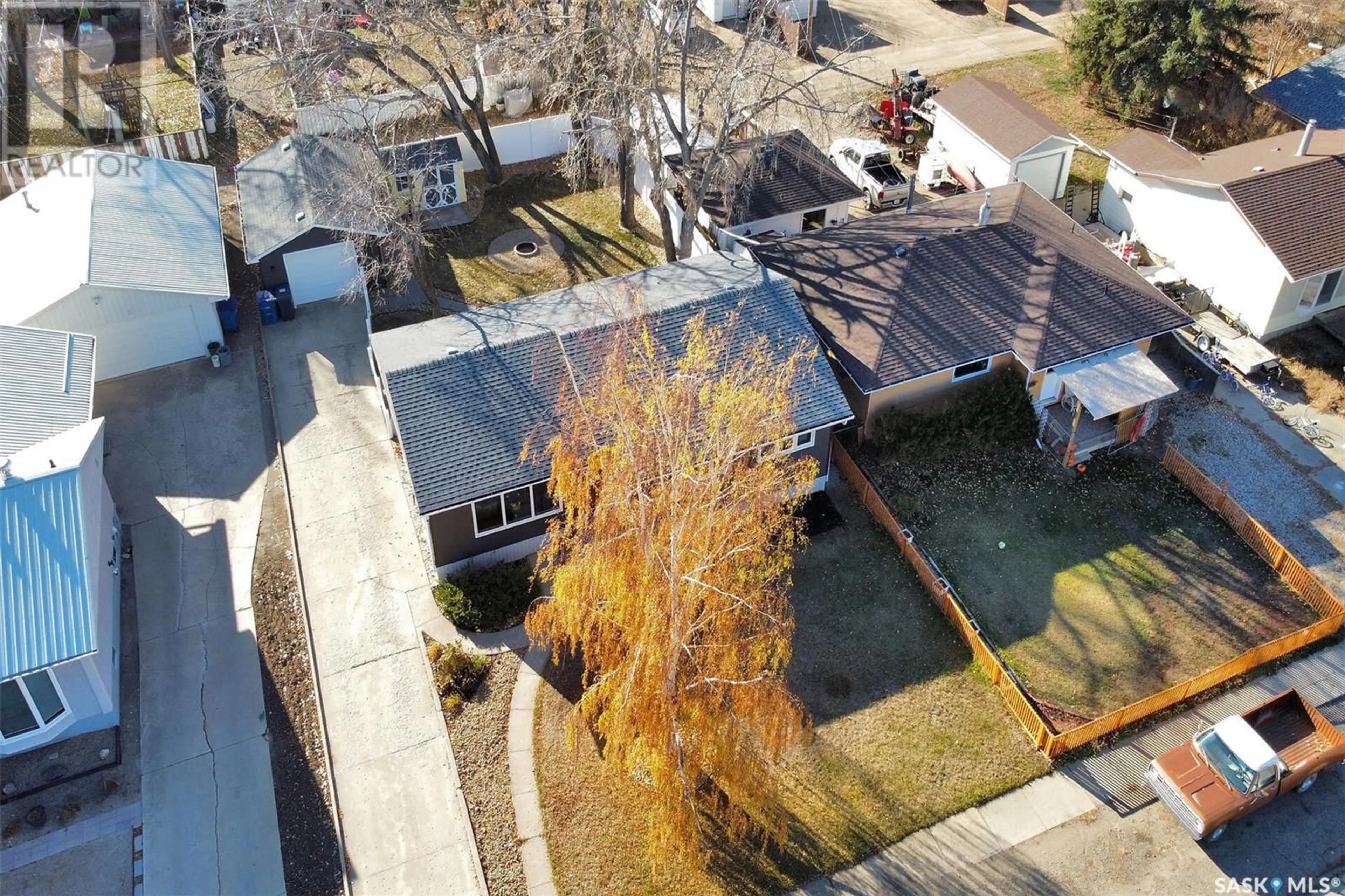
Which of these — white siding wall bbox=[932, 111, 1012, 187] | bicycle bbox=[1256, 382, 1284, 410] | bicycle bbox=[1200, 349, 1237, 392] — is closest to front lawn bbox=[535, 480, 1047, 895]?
bicycle bbox=[1200, 349, 1237, 392]

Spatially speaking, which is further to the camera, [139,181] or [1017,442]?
[139,181]

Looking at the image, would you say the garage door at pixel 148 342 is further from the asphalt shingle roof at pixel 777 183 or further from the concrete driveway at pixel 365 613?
the asphalt shingle roof at pixel 777 183

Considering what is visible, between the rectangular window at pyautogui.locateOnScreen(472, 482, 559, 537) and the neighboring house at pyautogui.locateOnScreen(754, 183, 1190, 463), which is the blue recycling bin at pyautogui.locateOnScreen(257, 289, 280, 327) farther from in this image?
the neighboring house at pyautogui.locateOnScreen(754, 183, 1190, 463)

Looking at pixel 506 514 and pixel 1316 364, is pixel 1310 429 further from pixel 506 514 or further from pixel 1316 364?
pixel 506 514

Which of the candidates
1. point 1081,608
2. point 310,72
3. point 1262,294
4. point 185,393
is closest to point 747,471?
point 1081,608

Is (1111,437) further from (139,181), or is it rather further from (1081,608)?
(139,181)
